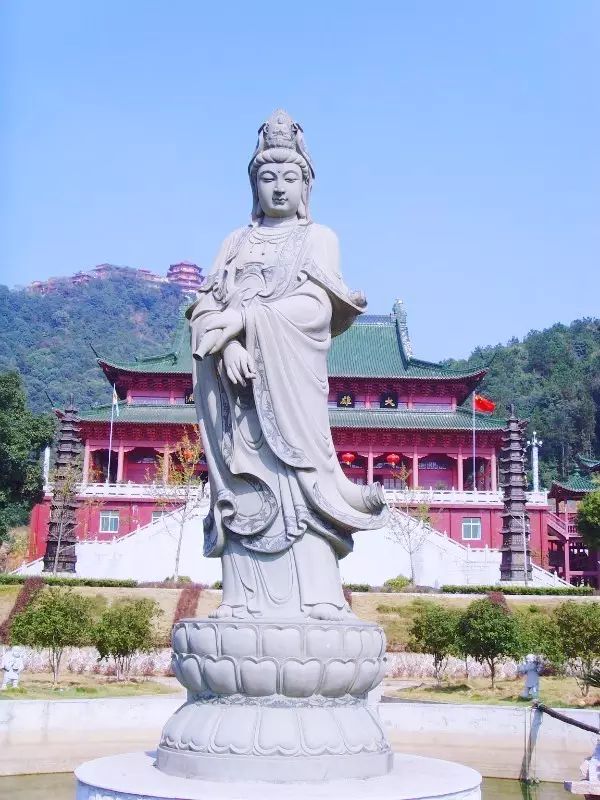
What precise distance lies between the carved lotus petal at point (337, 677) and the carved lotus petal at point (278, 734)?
278 mm

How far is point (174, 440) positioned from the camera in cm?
4256

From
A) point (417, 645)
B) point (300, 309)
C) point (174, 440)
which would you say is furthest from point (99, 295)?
point (300, 309)

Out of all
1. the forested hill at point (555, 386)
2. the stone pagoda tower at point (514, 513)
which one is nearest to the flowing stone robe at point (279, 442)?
the stone pagoda tower at point (514, 513)

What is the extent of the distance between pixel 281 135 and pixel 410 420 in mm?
36114

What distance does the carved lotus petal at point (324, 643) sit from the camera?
20.2 ft

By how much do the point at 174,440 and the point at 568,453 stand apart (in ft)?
146

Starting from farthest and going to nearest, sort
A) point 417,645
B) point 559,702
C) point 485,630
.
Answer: point 417,645 < point 485,630 < point 559,702

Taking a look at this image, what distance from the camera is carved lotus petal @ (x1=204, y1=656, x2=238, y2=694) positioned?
6.12m

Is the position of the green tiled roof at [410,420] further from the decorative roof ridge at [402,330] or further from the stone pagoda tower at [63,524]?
the stone pagoda tower at [63,524]

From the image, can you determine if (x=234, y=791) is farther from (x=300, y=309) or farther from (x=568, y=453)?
(x=568, y=453)

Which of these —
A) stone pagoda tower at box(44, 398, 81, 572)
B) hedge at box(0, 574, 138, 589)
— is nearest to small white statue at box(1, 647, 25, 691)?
hedge at box(0, 574, 138, 589)

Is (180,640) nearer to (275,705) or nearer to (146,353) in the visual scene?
(275,705)

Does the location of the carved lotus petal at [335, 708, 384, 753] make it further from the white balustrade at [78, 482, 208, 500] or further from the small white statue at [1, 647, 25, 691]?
the white balustrade at [78, 482, 208, 500]

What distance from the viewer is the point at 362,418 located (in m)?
43.1
